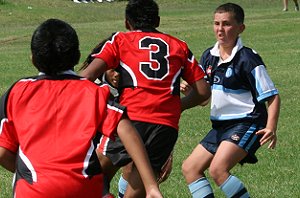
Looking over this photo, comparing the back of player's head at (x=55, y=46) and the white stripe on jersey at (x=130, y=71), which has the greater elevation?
the back of player's head at (x=55, y=46)

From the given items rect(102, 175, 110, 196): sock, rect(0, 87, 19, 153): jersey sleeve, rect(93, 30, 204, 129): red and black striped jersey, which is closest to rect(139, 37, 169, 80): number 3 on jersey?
rect(93, 30, 204, 129): red and black striped jersey

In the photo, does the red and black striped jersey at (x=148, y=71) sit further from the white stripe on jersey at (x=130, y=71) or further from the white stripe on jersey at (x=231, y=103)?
the white stripe on jersey at (x=231, y=103)

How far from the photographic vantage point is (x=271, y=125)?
267 inches

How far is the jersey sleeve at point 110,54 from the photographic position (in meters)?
6.42

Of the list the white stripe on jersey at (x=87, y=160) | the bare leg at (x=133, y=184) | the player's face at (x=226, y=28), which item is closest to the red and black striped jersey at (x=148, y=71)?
the bare leg at (x=133, y=184)

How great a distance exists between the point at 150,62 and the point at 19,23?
31363 millimetres

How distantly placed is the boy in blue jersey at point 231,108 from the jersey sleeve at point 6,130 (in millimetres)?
2661

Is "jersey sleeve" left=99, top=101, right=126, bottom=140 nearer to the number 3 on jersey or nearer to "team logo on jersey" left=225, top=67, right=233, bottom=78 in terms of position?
the number 3 on jersey

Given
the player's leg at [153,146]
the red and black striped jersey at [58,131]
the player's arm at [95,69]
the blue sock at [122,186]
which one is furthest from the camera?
the blue sock at [122,186]

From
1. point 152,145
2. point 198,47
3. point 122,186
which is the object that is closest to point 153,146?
point 152,145

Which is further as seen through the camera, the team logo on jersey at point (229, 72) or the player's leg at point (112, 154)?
the team logo on jersey at point (229, 72)

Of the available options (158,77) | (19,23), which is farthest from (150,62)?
(19,23)

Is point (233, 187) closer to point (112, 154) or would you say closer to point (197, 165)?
point (197, 165)

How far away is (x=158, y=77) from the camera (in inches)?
255
